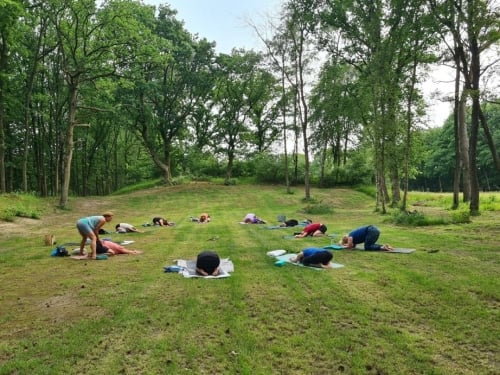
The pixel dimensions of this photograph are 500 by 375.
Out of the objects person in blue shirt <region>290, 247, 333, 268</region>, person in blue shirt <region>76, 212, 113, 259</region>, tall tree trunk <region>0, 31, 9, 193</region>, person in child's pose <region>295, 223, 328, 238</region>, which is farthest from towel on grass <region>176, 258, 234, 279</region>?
tall tree trunk <region>0, 31, 9, 193</region>

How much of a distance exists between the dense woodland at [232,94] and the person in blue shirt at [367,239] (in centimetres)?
890

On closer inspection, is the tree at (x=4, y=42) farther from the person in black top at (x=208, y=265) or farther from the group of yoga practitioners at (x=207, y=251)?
the person in black top at (x=208, y=265)

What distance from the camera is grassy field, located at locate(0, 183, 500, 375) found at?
14.1 ft

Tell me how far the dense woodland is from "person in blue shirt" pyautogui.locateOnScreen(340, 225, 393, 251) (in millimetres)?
8905

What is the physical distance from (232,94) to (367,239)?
33179 millimetres

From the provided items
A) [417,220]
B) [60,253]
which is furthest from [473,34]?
[60,253]

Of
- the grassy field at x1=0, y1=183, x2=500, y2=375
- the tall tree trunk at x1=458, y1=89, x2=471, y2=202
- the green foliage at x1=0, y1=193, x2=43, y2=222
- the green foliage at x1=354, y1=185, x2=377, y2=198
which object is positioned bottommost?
the grassy field at x1=0, y1=183, x2=500, y2=375

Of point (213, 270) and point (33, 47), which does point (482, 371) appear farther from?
point (33, 47)

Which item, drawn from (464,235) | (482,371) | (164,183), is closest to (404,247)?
(464,235)

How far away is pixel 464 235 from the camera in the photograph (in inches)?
460

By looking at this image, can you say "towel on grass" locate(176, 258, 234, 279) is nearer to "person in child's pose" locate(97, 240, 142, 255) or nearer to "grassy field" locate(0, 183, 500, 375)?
"grassy field" locate(0, 183, 500, 375)

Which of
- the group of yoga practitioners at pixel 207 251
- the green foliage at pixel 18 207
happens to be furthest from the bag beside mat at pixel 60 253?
the green foliage at pixel 18 207

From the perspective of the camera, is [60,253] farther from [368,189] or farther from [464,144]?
[368,189]

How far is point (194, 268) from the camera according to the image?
8.41 meters
